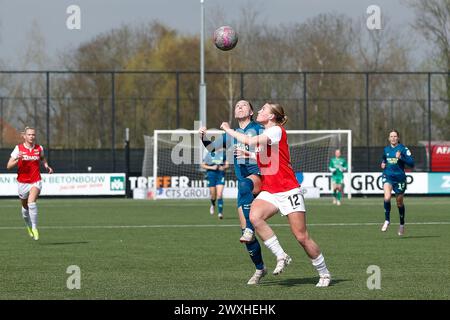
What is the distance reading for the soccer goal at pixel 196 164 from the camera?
4678 centimetres

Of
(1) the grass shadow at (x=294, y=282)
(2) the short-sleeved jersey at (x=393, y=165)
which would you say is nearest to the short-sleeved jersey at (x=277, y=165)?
(1) the grass shadow at (x=294, y=282)

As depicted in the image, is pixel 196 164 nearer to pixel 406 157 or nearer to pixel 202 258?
pixel 406 157

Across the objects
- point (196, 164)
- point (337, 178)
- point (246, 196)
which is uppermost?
point (246, 196)

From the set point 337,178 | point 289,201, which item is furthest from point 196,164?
point 289,201

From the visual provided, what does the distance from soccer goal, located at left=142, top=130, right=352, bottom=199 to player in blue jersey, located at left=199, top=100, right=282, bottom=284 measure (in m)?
31.4

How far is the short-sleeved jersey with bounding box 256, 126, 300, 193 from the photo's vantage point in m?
12.8

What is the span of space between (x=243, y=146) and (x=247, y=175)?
58 cm

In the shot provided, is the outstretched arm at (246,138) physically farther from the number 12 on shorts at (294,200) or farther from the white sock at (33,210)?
the white sock at (33,210)

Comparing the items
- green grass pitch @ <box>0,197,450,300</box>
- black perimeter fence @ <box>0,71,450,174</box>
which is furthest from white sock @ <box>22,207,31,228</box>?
black perimeter fence @ <box>0,71,450,174</box>

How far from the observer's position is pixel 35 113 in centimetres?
5928

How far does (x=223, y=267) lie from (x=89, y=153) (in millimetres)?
42281

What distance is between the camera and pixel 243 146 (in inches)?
544
